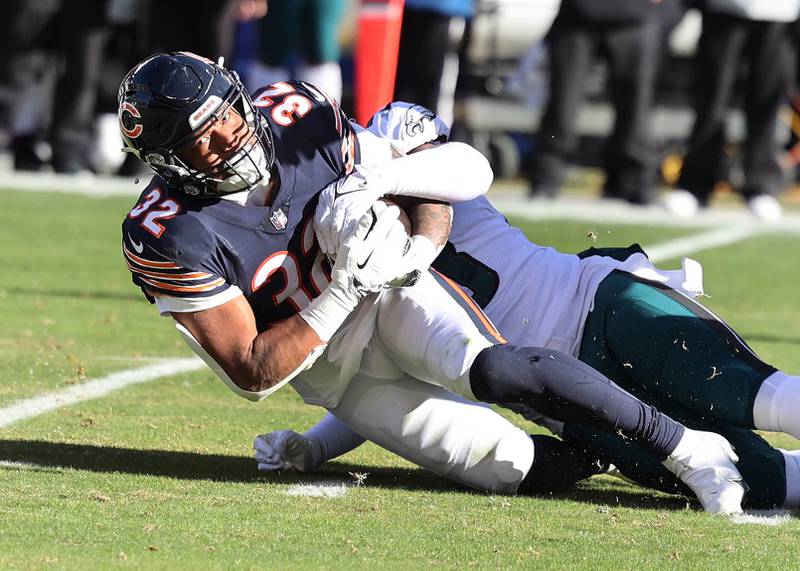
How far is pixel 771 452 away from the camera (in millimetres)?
4246

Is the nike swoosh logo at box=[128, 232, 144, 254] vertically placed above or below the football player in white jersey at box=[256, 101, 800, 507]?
above

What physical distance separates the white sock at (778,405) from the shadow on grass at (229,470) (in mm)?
332

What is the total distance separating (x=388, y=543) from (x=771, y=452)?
1.23 meters

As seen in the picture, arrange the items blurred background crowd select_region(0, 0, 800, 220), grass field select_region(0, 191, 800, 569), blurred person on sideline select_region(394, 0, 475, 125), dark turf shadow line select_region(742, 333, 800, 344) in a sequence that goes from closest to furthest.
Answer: grass field select_region(0, 191, 800, 569) < dark turf shadow line select_region(742, 333, 800, 344) < blurred background crowd select_region(0, 0, 800, 220) < blurred person on sideline select_region(394, 0, 475, 125)

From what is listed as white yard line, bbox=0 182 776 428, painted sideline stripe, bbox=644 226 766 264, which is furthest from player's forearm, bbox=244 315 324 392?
white yard line, bbox=0 182 776 428

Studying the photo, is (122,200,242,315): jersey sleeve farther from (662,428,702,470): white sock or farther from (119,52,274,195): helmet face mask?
(662,428,702,470): white sock

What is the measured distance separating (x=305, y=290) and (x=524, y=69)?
10.1 meters

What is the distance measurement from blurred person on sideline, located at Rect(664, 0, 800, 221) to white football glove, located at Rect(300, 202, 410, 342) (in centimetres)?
764

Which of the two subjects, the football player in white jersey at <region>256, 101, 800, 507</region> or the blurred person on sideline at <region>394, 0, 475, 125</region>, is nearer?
the football player in white jersey at <region>256, 101, 800, 507</region>

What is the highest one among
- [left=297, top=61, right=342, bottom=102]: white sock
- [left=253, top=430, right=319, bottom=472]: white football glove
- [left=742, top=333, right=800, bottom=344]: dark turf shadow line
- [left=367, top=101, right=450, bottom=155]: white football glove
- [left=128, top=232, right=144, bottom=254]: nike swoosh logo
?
[left=367, top=101, right=450, bottom=155]: white football glove

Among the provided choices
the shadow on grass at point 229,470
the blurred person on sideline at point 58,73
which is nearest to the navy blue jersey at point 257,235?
the shadow on grass at point 229,470

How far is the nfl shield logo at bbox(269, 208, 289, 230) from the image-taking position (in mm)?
4152

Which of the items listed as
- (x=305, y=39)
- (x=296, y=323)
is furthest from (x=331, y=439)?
(x=305, y=39)

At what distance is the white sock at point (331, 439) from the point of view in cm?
449
